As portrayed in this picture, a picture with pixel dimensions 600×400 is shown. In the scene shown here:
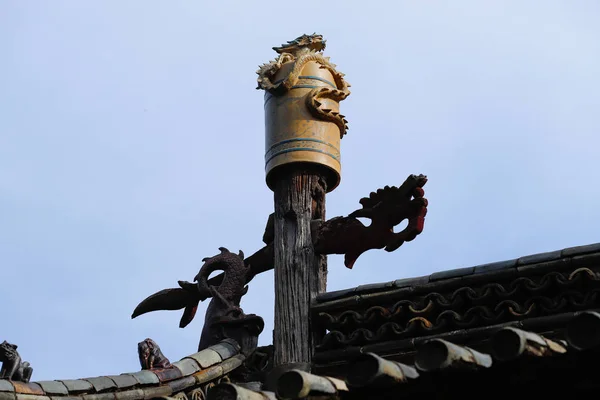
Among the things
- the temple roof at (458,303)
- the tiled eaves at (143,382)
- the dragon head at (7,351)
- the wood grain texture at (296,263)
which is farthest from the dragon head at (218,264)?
the dragon head at (7,351)

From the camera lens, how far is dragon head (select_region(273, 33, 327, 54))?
38.1ft

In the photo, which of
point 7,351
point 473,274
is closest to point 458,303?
point 473,274

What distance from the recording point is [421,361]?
6.62 m

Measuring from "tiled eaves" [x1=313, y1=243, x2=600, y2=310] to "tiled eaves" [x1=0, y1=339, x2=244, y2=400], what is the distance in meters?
0.83

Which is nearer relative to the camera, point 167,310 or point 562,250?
point 562,250

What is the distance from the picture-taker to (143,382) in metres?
10.1

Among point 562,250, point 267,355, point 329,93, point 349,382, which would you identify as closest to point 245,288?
point 267,355

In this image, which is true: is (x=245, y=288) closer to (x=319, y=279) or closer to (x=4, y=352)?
(x=319, y=279)

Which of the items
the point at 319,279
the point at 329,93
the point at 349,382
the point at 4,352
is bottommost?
the point at 349,382

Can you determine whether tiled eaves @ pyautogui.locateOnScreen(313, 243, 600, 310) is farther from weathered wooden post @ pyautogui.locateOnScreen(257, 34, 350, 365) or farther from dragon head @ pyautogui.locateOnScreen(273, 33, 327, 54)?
dragon head @ pyautogui.locateOnScreen(273, 33, 327, 54)

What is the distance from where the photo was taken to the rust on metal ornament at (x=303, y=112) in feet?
36.4

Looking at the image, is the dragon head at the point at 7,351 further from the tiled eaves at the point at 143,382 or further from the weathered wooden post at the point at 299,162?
the weathered wooden post at the point at 299,162

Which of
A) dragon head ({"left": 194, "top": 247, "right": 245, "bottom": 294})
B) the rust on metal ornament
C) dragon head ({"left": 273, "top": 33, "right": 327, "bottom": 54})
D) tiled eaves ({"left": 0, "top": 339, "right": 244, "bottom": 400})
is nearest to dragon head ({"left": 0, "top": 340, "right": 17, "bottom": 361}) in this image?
tiled eaves ({"left": 0, "top": 339, "right": 244, "bottom": 400})

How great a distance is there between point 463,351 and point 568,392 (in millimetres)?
626
